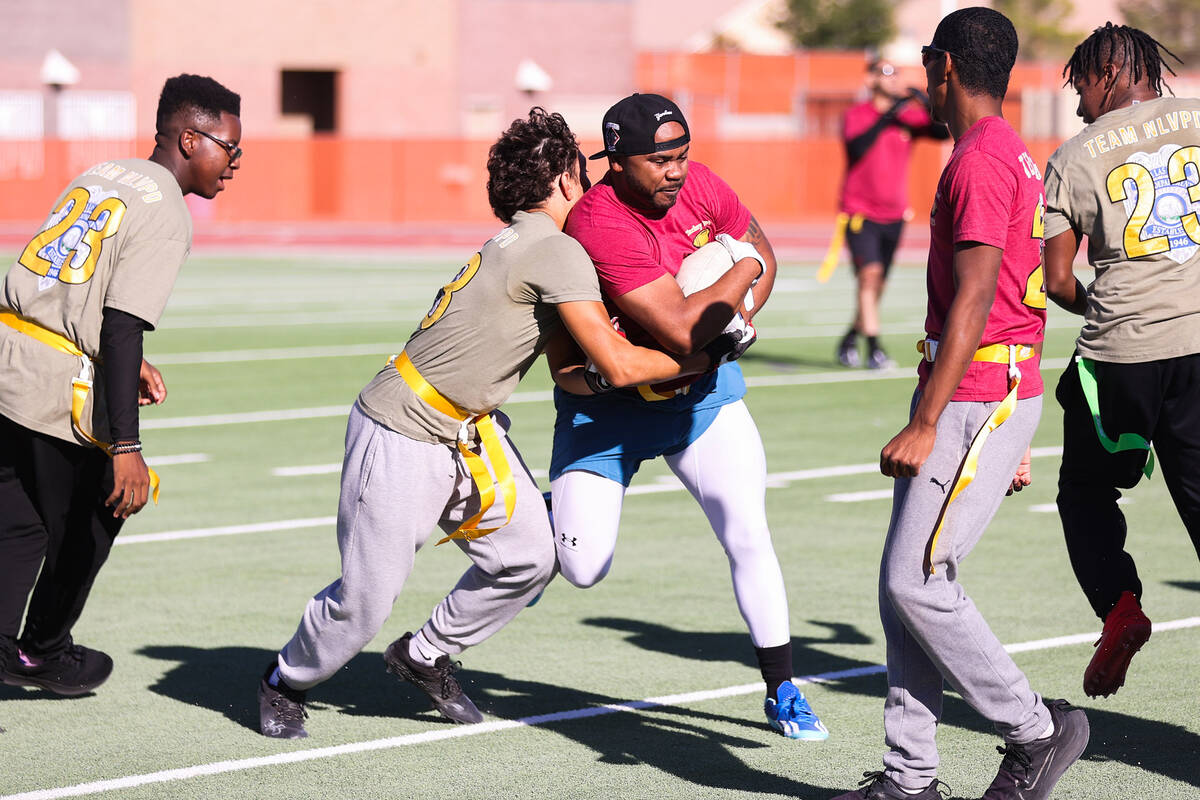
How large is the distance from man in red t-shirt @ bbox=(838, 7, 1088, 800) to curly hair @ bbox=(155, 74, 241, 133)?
2.38 m

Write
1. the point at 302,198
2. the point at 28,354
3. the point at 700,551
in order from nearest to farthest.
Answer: the point at 28,354, the point at 700,551, the point at 302,198

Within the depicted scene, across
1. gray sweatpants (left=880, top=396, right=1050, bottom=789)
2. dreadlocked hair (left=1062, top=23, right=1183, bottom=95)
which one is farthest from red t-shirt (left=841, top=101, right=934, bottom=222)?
gray sweatpants (left=880, top=396, right=1050, bottom=789)

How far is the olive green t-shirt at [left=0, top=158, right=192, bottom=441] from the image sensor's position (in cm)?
562


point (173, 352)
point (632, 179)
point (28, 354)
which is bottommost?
point (173, 352)

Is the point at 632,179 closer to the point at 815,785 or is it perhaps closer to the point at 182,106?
the point at 182,106

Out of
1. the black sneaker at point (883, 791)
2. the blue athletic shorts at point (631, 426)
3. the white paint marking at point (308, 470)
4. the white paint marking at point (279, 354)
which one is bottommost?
the white paint marking at point (279, 354)

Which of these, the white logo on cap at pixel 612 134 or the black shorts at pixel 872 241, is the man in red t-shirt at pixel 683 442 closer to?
the white logo on cap at pixel 612 134

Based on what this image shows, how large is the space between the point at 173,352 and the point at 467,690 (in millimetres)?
10777

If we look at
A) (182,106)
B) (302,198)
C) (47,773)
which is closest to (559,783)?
(47,773)

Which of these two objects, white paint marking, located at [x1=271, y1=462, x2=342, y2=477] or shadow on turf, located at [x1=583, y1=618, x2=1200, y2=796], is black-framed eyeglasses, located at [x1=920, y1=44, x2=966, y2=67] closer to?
shadow on turf, located at [x1=583, y1=618, x2=1200, y2=796]

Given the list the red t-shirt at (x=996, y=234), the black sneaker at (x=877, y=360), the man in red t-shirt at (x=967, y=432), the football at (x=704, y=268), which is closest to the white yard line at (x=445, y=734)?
the man in red t-shirt at (x=967, y=432)

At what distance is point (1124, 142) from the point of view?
17.8ft

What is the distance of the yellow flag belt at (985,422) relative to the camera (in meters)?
4.74

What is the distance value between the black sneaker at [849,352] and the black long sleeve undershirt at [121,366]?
10.6m
